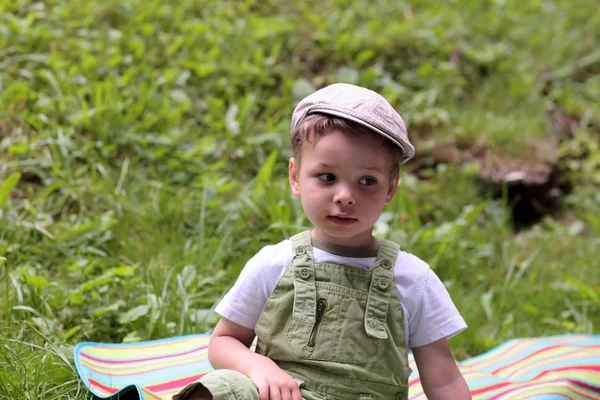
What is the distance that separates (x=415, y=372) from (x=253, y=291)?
1.02m

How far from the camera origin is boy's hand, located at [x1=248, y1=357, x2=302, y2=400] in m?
1.85

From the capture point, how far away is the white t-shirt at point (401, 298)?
2.05 m

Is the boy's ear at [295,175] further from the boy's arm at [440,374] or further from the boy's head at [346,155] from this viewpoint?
the boy's arm at [440,374]

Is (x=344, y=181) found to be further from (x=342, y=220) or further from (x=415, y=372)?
(x=415, y=372)

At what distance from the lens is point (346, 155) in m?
1.91

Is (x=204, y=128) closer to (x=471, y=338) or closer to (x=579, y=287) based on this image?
(x=471, y=338)

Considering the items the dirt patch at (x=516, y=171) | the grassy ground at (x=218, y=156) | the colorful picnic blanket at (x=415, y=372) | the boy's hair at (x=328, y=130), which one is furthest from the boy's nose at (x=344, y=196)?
the dirt patch at (x=516, y=171)

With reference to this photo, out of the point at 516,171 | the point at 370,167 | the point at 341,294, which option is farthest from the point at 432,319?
the point at 516,171

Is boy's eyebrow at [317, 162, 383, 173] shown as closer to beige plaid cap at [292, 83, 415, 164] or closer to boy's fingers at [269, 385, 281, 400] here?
beige plaid cap at [292, 83, 415, 164]

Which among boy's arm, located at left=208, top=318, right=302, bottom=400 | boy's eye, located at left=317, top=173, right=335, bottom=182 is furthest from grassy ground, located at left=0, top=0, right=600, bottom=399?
boy's eye, located at left=317, top=173, right=335, bottom=182

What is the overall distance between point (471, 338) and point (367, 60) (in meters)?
2.54

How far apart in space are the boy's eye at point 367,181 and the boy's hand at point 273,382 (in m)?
0.57

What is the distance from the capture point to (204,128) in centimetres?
428

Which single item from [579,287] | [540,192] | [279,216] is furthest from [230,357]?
[540,192]
